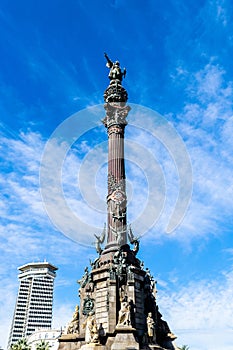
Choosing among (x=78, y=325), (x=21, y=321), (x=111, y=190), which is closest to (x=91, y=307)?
(x=78, y=325)

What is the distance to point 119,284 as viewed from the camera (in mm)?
30766

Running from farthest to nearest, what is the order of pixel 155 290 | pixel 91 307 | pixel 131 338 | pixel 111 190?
pixel 111 190, pixel 155 290, pixel 91 307, pixel 131 338

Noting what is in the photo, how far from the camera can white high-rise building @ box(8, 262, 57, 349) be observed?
502 feet

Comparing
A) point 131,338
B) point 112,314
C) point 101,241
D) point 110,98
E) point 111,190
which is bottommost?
point 131,338

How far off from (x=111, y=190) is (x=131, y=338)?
14.8 metres

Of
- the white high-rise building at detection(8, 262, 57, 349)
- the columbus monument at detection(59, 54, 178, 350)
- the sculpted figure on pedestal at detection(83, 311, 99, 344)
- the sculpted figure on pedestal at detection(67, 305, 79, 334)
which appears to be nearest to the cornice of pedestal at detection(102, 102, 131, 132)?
the columbus monument at detection(59, 54, 178, 350)

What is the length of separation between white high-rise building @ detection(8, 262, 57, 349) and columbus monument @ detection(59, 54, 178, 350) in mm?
132239

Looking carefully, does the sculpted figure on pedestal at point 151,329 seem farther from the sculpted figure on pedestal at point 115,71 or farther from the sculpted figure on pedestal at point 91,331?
the sculpted figure on pedestal at point 115,71

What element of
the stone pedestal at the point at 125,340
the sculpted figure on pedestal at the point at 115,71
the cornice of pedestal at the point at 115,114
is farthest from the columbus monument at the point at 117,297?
the sculpted figure on pedestal at the point at 115,71

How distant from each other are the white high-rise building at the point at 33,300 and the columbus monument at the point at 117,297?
132239mm

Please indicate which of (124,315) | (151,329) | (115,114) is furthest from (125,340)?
(115,114)

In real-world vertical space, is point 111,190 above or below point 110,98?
below

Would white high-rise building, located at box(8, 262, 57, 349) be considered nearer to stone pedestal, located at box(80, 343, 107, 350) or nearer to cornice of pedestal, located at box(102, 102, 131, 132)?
cornice of pedestal, located at box(102, 102, 131, 132)

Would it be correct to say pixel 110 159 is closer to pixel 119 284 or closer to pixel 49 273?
pixel 119 284
